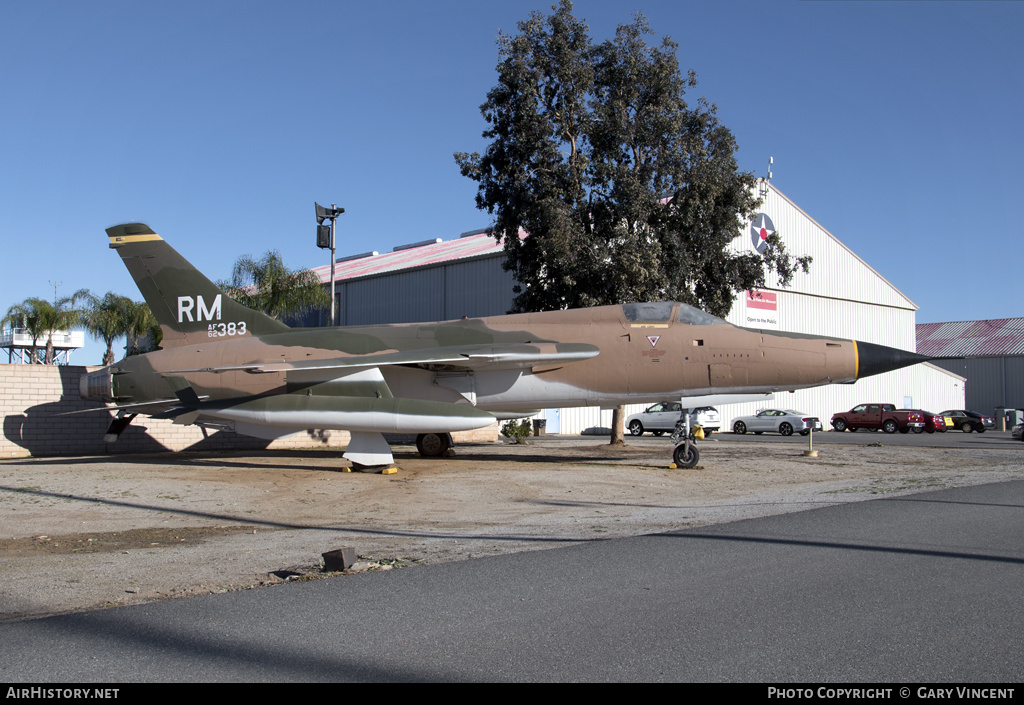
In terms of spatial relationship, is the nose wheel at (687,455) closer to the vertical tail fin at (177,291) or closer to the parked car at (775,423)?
the vertical tail fin at (177,291)

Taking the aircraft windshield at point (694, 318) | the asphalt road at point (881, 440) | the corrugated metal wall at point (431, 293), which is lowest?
the asphalt road at point (881, 440)

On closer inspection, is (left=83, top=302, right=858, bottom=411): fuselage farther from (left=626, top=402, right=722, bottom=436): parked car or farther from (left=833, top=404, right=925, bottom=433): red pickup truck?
(left=833, top=404, right=925, bottom=433): red pickup truck

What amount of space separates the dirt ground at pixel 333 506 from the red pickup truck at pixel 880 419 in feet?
69.7

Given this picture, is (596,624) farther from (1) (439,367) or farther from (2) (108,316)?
(2) (108,316)

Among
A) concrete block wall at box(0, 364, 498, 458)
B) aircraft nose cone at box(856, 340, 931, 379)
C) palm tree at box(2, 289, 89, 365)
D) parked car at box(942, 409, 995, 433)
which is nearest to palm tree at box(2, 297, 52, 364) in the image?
palm tree at box(2, 289, 89, 365)

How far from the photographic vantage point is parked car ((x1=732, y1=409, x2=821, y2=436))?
38.3 metres

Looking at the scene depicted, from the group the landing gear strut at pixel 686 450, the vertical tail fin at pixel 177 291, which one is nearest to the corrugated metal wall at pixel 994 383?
the landing gear strut at pixel 686 450

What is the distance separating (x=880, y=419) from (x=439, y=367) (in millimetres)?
32527

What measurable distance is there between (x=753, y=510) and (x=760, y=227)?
3087cm

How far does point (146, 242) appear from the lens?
17.5 metres

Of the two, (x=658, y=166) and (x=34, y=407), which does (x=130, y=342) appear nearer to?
(x=34, y=407)

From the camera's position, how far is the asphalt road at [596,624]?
3.77 metres

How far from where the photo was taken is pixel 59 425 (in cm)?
2009

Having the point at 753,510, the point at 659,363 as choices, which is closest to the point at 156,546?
the point at 753,510
